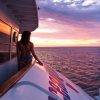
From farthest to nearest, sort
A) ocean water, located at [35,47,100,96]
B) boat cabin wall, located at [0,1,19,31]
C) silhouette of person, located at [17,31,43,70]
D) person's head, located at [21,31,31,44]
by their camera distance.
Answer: ocean water, located at [35,47,100,96], silhouette of person, located at [17,31,43,70], person's head, located at [21,31,31,44], boat cabin wall, located at [0,1,19,31]

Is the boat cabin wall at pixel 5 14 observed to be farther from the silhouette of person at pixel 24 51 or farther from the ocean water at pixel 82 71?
the ocean water at pixel 82 71

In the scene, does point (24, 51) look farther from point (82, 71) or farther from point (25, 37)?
point (82, 71)

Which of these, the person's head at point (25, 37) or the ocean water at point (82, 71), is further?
the ocean water at point (82, 71)

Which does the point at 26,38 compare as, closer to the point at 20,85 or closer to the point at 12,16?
the point at 12,16

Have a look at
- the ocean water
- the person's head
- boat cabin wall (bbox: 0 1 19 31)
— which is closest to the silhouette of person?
the person's head

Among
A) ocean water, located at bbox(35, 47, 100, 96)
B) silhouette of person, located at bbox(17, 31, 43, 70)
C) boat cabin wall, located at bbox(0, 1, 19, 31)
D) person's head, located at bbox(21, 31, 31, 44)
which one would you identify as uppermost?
boat cabin wall, located at bbox(0, 1, 19, 31)

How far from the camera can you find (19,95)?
4785 millimetres

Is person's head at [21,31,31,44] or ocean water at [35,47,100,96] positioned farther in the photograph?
ocean water at [35,47,100,96]

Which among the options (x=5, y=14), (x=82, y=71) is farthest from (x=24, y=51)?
(x=82, y=71)

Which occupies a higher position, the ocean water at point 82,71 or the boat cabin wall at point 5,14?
the boat cabin wall at point 5,14

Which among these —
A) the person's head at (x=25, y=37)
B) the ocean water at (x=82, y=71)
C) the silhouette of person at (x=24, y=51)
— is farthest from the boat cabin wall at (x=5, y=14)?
the ocean water at (x=82, y=71)

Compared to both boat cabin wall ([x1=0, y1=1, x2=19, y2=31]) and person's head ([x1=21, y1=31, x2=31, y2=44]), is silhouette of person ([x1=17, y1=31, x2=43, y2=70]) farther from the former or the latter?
boat cabin wall ([x1=0, y1=1, x2=19, y2=31])

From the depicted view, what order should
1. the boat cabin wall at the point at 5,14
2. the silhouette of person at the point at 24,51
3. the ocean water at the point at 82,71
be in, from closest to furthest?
the boat cabin wall at the point at 5,14 < the silhouette of person at the point at 24,51 < the ocean water at the point at 82,71

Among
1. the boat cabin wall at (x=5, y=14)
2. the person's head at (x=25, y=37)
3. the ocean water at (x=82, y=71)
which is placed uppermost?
the boat cabin wall at (x=5, y=14)
